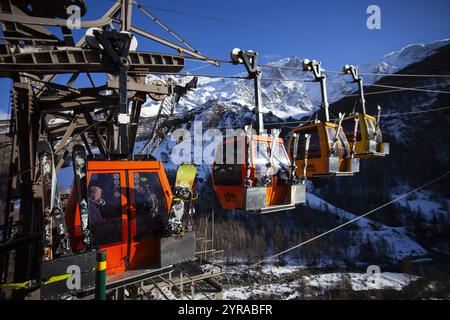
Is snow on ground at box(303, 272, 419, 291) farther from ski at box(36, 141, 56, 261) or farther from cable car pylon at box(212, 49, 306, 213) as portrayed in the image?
ski at box(36, 141, 56, 261)

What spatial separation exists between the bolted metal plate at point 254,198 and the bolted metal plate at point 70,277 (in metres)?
2.96

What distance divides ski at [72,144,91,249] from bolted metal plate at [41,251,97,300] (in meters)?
0.28

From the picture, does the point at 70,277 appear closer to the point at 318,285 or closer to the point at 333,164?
the point at 333,164

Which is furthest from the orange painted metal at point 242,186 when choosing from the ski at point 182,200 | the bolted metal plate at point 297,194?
the ski at point 182,200

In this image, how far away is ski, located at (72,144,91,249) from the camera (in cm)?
404

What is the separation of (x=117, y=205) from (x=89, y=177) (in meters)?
0.64

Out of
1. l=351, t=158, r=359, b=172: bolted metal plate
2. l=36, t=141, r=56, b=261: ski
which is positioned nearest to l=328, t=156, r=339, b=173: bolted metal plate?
l=351, t=158, r=359, b=172: bolted metal plate

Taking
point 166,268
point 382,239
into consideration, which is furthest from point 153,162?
point 382,239

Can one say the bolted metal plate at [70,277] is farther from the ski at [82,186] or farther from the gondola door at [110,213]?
the gondola door at [110,213]

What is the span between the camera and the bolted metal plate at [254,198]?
5.62 m
